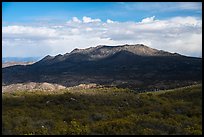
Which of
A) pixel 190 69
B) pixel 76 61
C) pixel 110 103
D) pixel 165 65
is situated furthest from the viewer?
pixel 76 61

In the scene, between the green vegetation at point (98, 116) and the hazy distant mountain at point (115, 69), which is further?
the hazy distant mountain at point (115, 69)

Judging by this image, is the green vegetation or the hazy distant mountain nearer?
the green vegetation

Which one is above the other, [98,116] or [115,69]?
[115,69]

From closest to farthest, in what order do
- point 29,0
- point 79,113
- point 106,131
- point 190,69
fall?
point 29,0 < point 106,131 < point 79,113 < point 190,69

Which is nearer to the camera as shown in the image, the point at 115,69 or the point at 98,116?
the point at 98,116

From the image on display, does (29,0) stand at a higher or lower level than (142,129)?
higher

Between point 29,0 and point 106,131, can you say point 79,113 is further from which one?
point 29,0

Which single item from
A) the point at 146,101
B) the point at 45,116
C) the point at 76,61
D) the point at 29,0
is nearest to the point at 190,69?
the point at 76,61

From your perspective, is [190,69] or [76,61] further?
[76,61]
